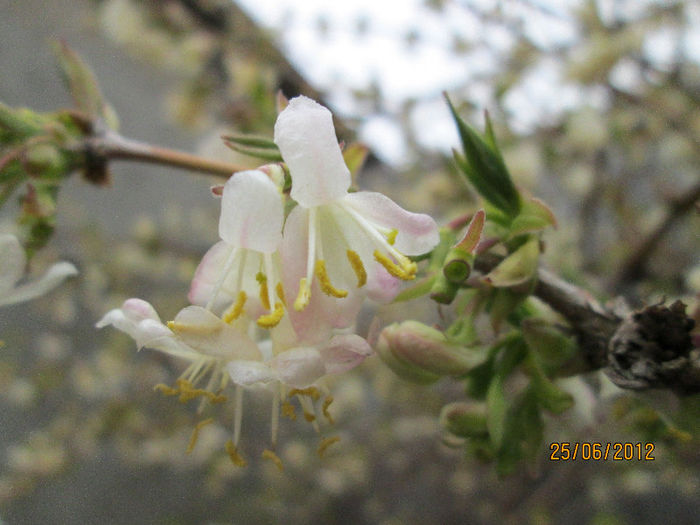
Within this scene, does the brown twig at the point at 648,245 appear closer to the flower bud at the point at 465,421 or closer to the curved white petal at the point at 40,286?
the flower bud at the point at 465,421

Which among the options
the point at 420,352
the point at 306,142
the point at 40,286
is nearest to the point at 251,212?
the point at 306,142

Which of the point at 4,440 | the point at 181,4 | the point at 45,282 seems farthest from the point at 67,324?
the point at 45,282

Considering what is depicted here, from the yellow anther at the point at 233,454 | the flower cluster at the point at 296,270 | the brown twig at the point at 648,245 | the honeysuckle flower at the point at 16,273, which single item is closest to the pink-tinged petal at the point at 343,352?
the flower cluster at the point at 296,270

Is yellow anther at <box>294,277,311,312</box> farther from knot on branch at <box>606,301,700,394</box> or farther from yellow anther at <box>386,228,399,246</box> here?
knot on branch at <box>606,301,700,394</box>

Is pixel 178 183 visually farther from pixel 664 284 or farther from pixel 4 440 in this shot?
pixel 664 284

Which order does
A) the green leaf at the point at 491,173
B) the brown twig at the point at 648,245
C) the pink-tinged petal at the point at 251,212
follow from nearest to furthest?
the pink-tinged petal at the point at 251,212
the green leaf at the point at 491,173
the brown twig at the point at 648,245

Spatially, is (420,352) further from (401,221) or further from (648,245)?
(648,245)
